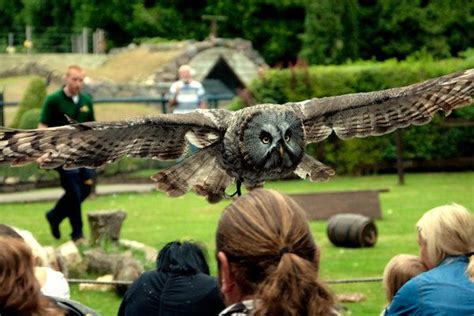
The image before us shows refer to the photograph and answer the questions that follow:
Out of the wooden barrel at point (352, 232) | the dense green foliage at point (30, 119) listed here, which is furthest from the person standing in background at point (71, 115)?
the dense green foliage at point (30, 119)

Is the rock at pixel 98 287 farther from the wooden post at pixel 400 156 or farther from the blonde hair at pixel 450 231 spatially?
the wooden post at pixel 400 156

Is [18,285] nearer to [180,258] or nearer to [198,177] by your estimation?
[180,258]

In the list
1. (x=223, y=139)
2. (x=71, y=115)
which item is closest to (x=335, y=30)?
(x=71, y=115)

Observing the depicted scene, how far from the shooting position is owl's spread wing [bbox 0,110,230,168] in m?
7.23

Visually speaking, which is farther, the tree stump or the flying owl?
the tree stump

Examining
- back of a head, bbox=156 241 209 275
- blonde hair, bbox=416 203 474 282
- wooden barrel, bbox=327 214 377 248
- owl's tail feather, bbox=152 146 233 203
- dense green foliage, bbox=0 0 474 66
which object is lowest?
dense green foliage, bbox=0 0 474 66

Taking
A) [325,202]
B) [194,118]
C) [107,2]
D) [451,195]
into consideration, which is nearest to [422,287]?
[194,118]

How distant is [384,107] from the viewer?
29.1ft

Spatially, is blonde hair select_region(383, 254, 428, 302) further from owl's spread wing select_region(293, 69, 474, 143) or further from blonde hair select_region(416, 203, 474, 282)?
owl's spread wing select_region(293, 69, 474, 143)

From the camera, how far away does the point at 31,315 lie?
3412mm

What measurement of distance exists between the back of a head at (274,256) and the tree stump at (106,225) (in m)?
7.53

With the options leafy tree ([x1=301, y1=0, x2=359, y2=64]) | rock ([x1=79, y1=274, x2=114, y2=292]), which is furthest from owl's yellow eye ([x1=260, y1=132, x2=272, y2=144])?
leafy tree ([x1=301, y1=0, x2=359, y2=64])

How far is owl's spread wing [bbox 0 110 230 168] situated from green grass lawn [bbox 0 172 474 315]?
3.97ft

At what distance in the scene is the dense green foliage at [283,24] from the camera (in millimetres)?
33531
